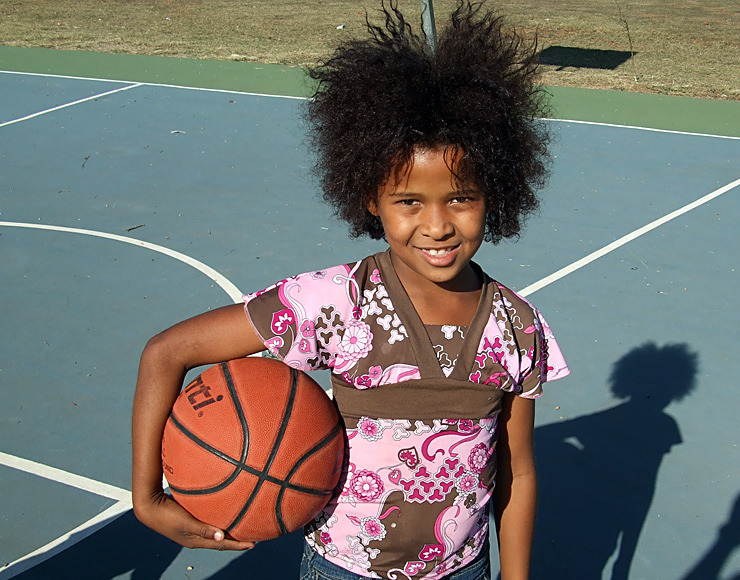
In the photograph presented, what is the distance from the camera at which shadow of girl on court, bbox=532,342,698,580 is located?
3561mm

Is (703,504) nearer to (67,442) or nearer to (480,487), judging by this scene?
(480,487)

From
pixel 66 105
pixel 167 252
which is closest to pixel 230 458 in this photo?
pixel 167 252

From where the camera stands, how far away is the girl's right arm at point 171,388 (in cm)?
184

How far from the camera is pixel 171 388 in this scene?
1878 millimetres

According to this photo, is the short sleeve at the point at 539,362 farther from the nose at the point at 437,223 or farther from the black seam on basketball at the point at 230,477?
the black seam on basketball at the point at 230,477

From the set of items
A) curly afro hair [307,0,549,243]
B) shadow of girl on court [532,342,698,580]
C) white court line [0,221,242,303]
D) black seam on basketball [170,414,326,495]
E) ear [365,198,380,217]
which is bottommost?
shadow of girl on court [532,342,698,580]

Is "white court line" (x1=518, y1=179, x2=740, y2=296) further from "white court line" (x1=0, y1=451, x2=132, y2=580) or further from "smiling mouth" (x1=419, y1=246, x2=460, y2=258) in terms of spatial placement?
"smiling mouth" (x1=419, y1=246, x2=460, y2=258)

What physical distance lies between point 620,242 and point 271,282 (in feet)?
9.40

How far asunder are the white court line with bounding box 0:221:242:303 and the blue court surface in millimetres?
24

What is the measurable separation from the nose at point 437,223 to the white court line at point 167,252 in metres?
4.01

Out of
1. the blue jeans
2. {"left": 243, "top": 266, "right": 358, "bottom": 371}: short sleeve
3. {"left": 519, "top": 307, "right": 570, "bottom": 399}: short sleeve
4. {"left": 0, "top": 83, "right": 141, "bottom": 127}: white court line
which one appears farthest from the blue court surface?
{"left": 243, "top": 266, "right": 358, "bottom": 371}: short sleeve

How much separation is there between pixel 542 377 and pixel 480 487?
305 mm

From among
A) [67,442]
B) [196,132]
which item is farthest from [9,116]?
[67,442]

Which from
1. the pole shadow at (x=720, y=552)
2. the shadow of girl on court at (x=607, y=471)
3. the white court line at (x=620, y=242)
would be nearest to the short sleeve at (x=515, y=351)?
the shadow of girl on court at (x=607, y=471)
